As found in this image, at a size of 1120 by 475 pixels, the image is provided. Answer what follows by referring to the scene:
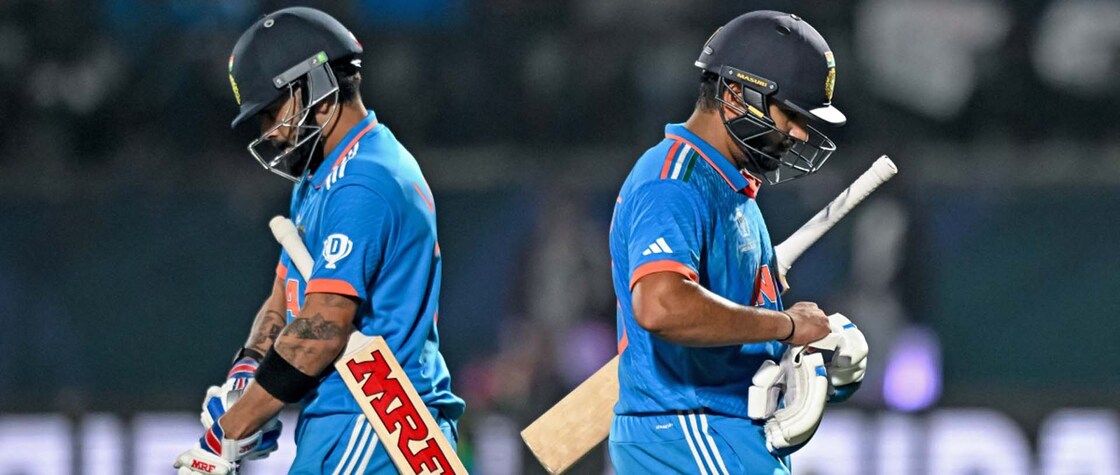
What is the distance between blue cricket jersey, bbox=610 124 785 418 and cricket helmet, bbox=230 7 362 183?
2.55ft

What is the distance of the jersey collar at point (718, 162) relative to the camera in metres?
3.46

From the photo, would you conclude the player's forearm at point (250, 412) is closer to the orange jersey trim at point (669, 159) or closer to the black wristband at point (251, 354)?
the black wristband at point (251, 354)

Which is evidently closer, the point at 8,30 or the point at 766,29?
the point at 766,29

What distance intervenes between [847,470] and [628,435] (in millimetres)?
2864

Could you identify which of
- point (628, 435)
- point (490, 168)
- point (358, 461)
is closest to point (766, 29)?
A: point (628, 435)

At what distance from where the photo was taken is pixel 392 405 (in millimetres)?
3510

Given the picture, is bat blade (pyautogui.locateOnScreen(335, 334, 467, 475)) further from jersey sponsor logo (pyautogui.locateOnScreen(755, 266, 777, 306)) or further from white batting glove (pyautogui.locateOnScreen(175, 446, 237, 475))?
jersey sponsor logo (pyautogui.locateOnScreen(755, 266, 777, 306))

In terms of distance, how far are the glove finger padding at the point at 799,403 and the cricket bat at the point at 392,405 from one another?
2.41ft

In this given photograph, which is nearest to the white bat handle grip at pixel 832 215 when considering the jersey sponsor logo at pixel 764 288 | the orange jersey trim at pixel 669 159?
the jersey sponsor logo at pixel 764 288

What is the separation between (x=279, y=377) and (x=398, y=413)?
28 centimetres

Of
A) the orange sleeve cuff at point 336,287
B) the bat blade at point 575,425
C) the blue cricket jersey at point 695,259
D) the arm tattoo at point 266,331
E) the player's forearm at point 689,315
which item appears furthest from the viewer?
the arm tattoo at point 266,331

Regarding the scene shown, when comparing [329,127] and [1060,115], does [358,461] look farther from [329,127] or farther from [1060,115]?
[1060,115]

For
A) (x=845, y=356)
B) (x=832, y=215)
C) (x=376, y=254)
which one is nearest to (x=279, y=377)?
(x=376, y=254)

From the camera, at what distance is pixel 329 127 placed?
12.2 ft
